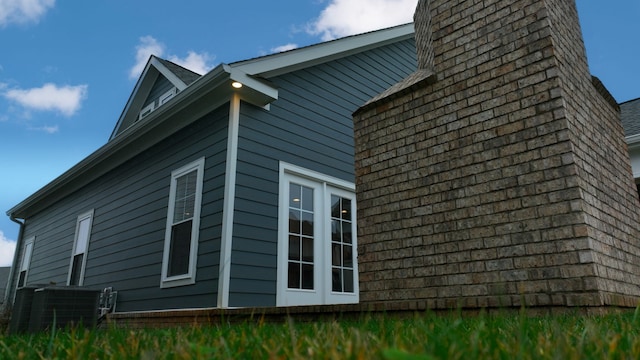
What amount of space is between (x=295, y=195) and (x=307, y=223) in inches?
17.4

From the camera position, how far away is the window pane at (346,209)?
22.5ft

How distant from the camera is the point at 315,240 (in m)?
6.26

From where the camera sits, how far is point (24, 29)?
19828mm

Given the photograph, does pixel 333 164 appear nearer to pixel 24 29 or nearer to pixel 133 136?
pixel 133 136

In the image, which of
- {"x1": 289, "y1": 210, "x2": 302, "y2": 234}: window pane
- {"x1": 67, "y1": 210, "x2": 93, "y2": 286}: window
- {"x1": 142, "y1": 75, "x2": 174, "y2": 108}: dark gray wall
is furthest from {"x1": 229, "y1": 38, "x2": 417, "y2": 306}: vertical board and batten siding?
{"x1": 67, "y1": 210, "x2": 93, "y2": 286}: window

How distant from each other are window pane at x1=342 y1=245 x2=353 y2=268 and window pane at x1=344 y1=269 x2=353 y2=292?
95 millimetres

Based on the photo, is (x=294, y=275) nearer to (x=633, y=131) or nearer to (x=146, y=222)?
(x=146, y=222)

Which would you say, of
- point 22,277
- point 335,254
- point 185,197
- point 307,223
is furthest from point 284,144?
point 22,277

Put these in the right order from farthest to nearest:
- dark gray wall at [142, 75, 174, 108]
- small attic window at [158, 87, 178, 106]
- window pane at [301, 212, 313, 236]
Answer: dark gray wall at [142, 75, 174, 108] < small attic window at [158, 87, 178, 106] < window pane at [301, 212, 313, 236]

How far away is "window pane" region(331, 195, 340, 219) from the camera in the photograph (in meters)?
6.70

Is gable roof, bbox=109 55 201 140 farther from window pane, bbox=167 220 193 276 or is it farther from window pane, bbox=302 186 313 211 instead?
window pane, bbox=302 186 313 211

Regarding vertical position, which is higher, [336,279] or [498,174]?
[498,174]

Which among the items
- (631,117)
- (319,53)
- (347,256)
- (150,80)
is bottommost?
(347,256)

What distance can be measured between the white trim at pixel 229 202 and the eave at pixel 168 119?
0.90ft
